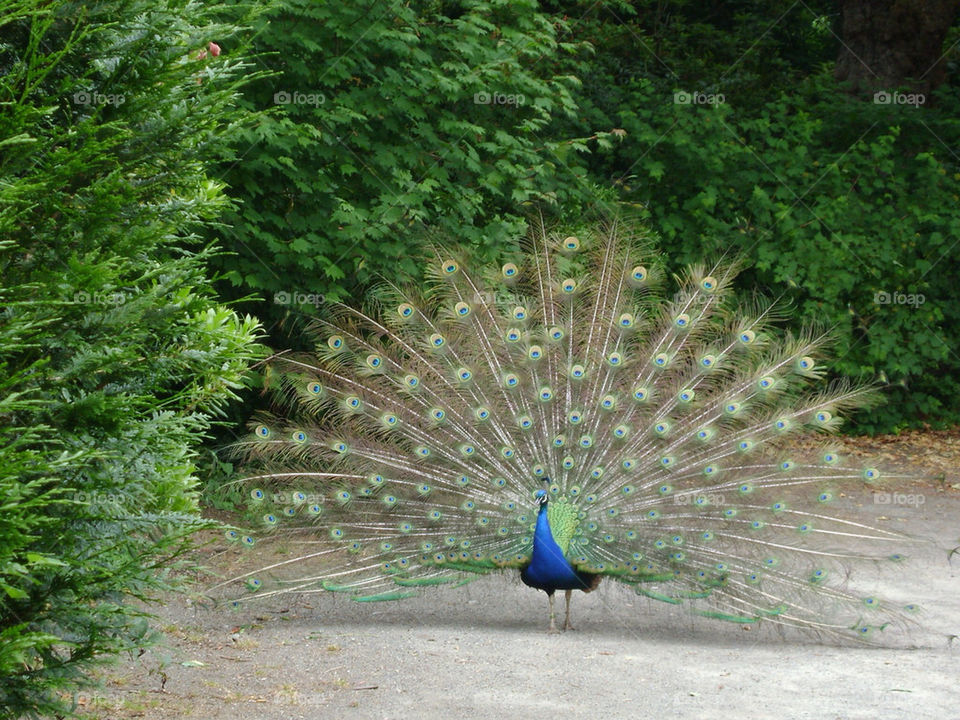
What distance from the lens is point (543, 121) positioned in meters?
9.45

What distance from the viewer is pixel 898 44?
13.8m

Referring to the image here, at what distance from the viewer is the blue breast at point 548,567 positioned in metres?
6.31

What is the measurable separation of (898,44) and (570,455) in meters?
9.40

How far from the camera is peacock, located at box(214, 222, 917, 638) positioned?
20.8ft
